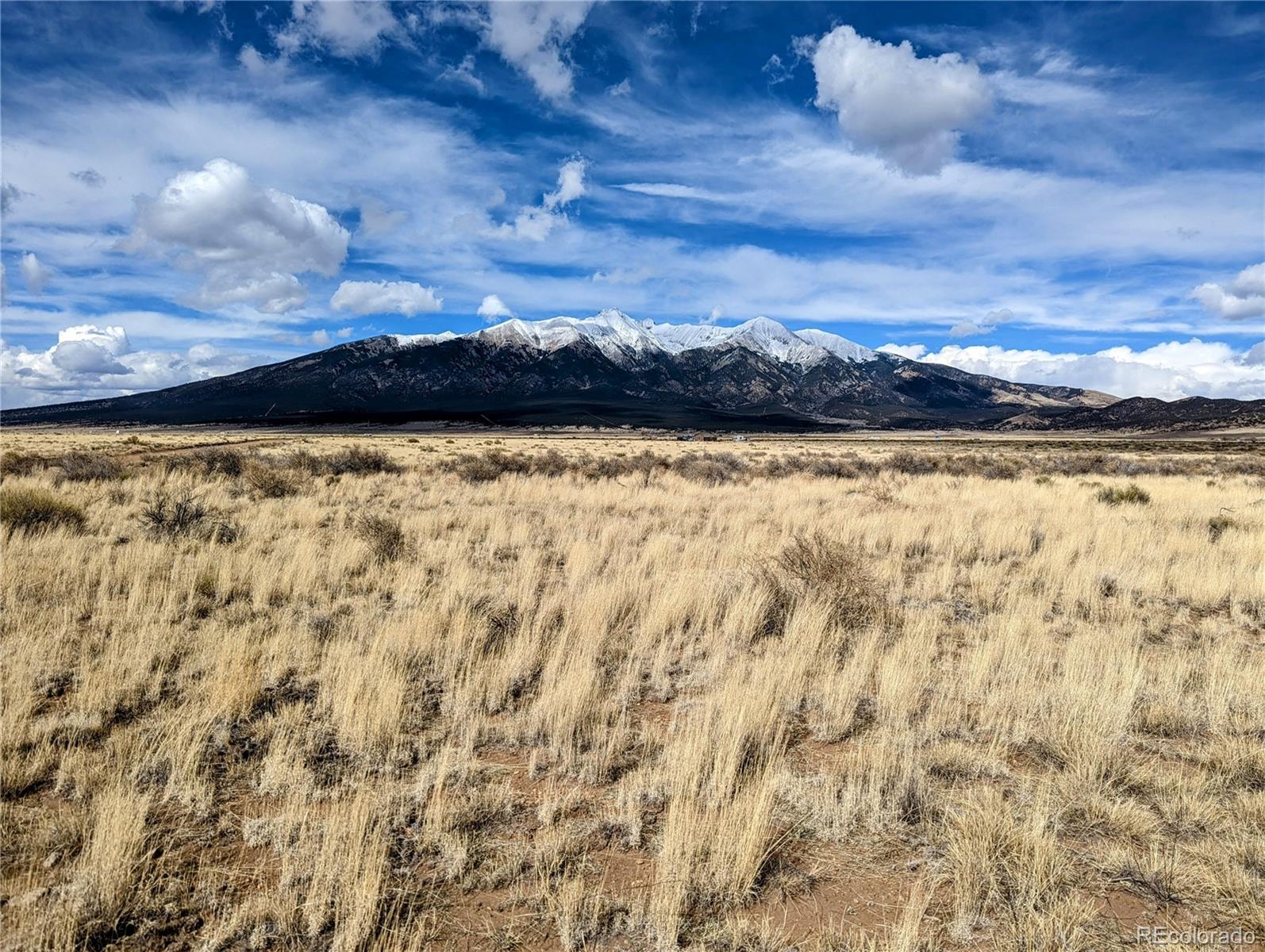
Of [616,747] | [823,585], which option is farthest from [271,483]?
[616,747]

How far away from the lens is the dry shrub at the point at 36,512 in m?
9.80

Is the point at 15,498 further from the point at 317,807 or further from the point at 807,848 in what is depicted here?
the point at 807,848

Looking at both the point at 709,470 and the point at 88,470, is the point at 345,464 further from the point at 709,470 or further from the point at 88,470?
the point at 709,470

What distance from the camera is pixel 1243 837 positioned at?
11.0ft

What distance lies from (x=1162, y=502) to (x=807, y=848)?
710 inches

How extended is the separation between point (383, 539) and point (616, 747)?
650cm

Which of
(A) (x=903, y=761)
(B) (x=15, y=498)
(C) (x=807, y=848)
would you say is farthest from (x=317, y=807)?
(B) (x=15, y=498)

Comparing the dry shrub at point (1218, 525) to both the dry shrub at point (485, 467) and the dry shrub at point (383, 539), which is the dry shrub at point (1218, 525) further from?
the dry shrub at point (485, 467)

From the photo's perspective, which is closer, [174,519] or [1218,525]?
[174,519]

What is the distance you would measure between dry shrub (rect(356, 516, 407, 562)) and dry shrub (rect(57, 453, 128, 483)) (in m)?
10.8

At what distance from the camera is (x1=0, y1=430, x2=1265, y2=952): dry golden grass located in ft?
9.49

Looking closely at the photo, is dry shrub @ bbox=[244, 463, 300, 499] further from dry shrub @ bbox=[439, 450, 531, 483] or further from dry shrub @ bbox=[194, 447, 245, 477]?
dry shrub @ bbox=[439, 450, 531, 483]

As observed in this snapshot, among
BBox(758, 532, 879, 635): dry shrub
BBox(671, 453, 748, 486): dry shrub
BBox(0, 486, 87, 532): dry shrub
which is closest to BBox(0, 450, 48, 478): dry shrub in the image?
BBox(0, 486, 87, 532): dry shrub

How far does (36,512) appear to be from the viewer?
1023 centimetres
